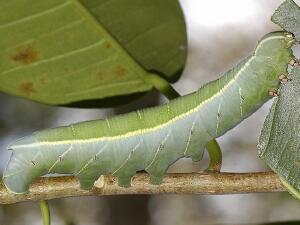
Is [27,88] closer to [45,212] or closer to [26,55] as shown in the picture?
[26,55]

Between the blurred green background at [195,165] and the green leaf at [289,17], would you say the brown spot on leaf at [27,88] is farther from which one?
the blurred green background at [195,165]

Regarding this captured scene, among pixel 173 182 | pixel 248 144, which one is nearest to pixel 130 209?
pixel 248 144

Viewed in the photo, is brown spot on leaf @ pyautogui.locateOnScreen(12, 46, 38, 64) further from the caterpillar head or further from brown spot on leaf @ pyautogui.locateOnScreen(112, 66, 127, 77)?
the caterpillar head

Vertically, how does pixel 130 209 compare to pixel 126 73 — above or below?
above

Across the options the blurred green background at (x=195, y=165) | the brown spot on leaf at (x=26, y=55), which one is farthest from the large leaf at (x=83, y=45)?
the blurred green background at (x=195, y=165)

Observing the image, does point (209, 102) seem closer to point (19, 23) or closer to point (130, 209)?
point (19, 23)

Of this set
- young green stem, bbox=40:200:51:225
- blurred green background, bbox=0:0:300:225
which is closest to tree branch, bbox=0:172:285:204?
young green stem, bbox=40:200:51:225

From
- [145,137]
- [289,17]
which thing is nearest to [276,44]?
[289,17]
